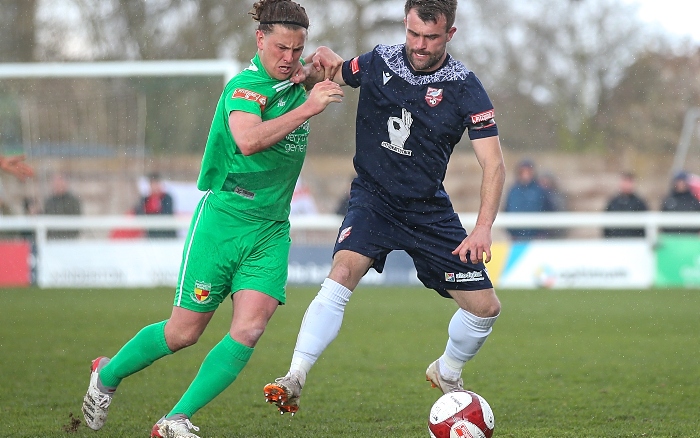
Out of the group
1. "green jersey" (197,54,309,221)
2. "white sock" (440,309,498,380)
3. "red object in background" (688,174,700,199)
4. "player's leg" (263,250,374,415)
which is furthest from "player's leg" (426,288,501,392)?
"red object in background" (688,174,700,199)

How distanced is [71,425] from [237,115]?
1.96 meters

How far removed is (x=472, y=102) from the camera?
4848 mm

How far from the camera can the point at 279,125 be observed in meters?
4.38

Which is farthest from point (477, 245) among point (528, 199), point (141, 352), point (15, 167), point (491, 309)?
point (528, 199)

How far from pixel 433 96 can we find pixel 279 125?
950mm

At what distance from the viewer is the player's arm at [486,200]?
183 inches

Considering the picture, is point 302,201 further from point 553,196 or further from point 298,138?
point 298,138

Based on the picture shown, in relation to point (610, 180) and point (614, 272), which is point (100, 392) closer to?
point (614, 272)

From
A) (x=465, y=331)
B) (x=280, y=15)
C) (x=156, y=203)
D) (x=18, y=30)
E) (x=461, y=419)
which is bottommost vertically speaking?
(x=156, y=203)

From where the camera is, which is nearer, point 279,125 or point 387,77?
point 279,125

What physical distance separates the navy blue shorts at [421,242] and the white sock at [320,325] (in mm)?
277

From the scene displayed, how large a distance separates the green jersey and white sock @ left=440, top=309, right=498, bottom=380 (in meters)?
1.21

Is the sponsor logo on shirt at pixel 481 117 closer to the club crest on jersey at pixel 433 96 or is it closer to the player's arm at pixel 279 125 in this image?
the club crest on jersey at pixel 433 96

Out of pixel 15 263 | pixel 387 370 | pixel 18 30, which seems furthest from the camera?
pixel 18 30
